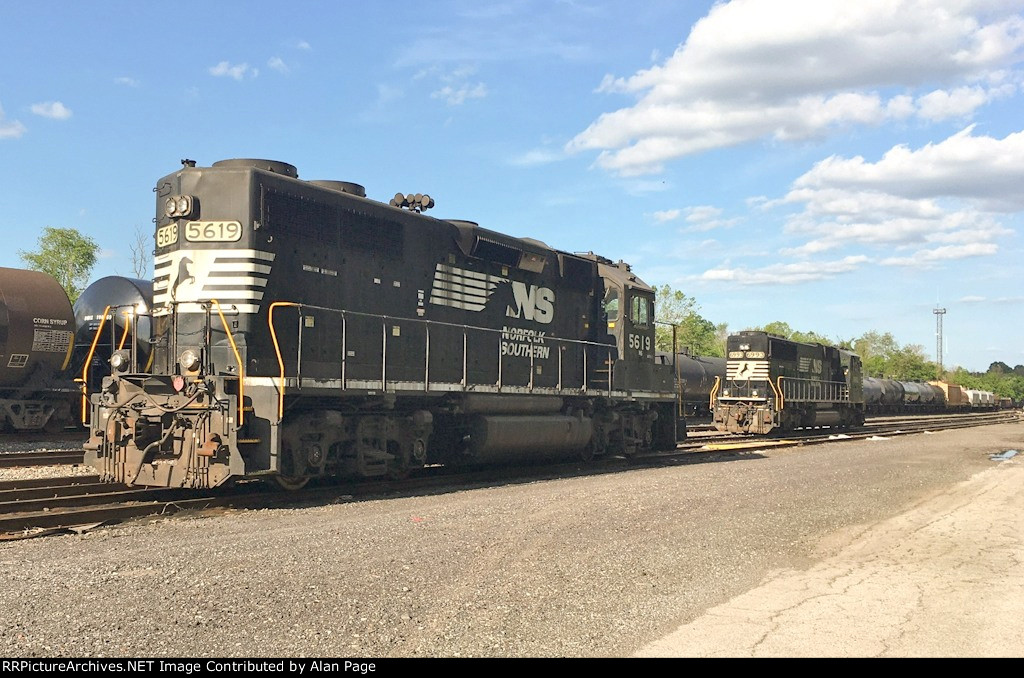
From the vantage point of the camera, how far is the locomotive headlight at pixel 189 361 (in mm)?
9602

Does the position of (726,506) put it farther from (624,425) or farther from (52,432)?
(52,432)

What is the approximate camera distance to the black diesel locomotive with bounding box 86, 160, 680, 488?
9477 millimetres

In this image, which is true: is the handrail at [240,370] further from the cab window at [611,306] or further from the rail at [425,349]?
the cab window at [611,306]

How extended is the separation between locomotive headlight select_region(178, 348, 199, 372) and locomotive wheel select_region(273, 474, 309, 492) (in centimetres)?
163

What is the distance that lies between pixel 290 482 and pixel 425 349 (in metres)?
2.94

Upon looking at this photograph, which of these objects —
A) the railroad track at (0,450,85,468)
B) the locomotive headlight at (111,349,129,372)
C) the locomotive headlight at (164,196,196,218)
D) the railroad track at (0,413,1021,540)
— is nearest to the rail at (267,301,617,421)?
the railroad track at (0,413,1021,540)

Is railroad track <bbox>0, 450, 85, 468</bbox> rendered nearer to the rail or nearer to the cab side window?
the rail

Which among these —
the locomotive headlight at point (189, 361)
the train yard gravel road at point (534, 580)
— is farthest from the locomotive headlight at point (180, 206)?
the train yard gravel road at point (534, 580)

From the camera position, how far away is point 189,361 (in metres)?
9.63

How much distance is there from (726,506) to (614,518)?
1877 mm

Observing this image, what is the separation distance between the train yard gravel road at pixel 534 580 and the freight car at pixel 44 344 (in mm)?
10778

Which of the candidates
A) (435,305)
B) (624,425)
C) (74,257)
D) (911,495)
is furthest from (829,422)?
(74,257)

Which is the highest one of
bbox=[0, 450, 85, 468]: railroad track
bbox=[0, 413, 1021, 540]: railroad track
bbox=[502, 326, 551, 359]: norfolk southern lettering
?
bbox=[502, 326, 551, 359]: norfolk southern lettering

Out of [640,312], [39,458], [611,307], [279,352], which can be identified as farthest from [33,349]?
[640,312]
